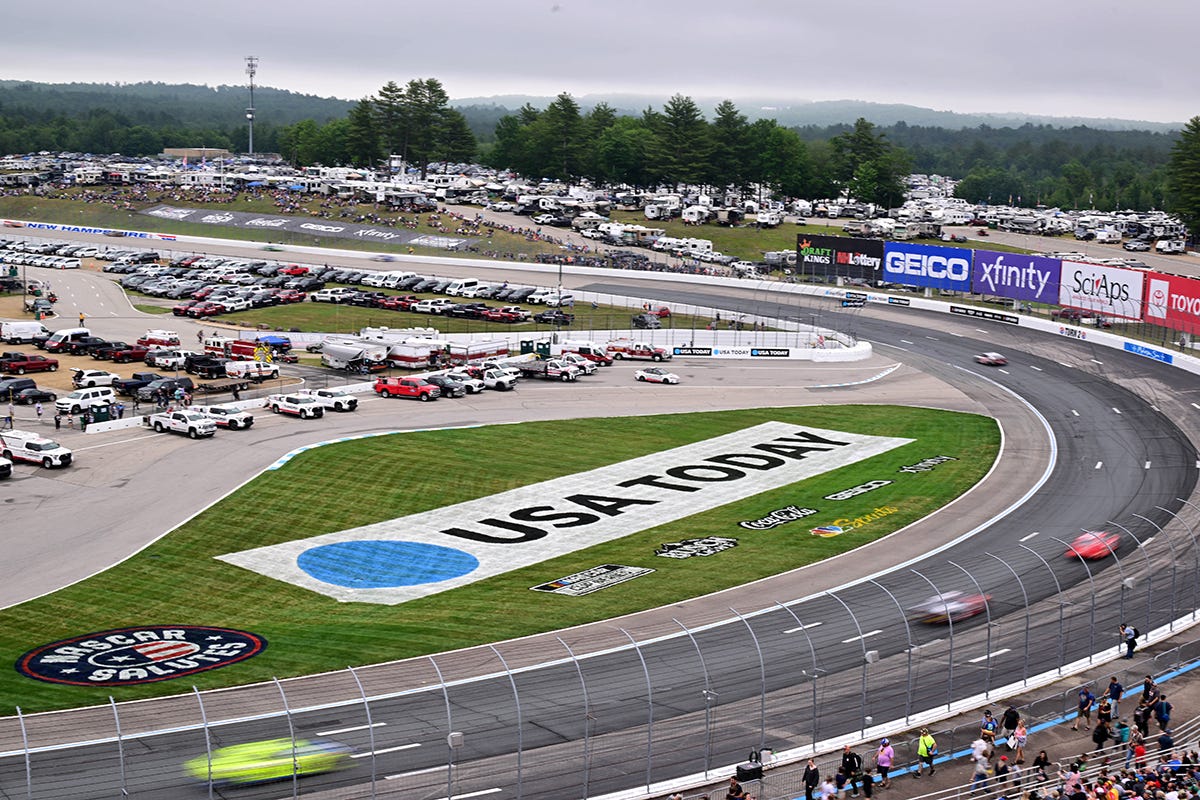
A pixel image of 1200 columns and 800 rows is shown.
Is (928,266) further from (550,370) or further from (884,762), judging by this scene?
(884,762)

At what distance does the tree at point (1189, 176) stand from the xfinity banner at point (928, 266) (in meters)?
54.3

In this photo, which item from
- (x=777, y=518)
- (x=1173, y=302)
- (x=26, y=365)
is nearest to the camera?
(x=777, y=518)

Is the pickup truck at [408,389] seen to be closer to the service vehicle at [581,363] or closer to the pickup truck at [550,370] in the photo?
the pickup truck at [550,370]

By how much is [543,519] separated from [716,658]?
17822 millimetres

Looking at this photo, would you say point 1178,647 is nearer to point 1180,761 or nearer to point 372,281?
point 1180,761

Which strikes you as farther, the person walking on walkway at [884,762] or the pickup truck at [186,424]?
the pickup truck at [186,424]

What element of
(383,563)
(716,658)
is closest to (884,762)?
(716,658)

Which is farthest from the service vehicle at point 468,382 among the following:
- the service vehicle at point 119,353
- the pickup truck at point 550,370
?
the service vehicle at point 119,353

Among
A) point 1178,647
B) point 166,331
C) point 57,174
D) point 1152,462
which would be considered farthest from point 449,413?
point 57,174

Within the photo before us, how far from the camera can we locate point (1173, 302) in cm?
9012

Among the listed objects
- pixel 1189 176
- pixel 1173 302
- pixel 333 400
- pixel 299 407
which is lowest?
pixel 299 407

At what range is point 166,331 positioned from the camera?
8856cm

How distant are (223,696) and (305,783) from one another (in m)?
6.88

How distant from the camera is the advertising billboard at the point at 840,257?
120438 mm
